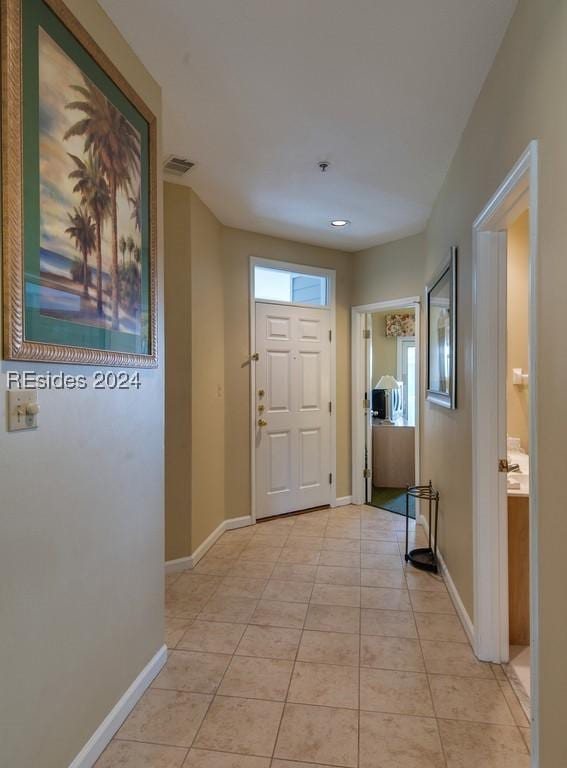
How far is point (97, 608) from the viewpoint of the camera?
153cm

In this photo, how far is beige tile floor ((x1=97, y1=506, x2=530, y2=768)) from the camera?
1.55 meters

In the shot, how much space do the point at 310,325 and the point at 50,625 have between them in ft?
11.2

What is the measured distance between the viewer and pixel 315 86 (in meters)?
1.97

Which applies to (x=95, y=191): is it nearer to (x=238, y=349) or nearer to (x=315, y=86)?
(x=315, y=86)

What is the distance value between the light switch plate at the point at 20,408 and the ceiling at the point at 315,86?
1.38 meters

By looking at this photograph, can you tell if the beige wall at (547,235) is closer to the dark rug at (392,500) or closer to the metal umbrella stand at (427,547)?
the metal umbrella stand at (427,547)

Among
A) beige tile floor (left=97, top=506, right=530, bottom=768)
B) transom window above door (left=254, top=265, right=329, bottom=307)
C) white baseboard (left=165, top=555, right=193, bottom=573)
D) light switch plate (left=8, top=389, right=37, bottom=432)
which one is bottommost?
beige tile floor (left=97, top=506, right=530, bottom=768)

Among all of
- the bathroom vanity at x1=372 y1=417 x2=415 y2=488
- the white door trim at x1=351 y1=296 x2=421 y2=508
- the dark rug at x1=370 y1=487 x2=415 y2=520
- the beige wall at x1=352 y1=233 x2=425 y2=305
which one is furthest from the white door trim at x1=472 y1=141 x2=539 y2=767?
the bathroom vanity at x1=372 y1=417 x2=415 y2=488

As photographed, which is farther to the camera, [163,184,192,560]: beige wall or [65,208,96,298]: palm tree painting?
[163,184,192,560]: beige wall

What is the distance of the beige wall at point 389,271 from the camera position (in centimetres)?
399

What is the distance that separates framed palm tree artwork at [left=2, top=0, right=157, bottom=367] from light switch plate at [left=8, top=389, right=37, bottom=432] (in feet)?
0.32

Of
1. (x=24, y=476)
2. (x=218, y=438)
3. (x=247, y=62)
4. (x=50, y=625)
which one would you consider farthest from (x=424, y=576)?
(x=247, y=62)

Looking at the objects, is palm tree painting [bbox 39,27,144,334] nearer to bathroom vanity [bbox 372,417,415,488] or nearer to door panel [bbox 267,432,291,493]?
door panel [bbox 267,432,291,493]

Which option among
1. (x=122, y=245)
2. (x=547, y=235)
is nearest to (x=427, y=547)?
(x=547, y=235)
